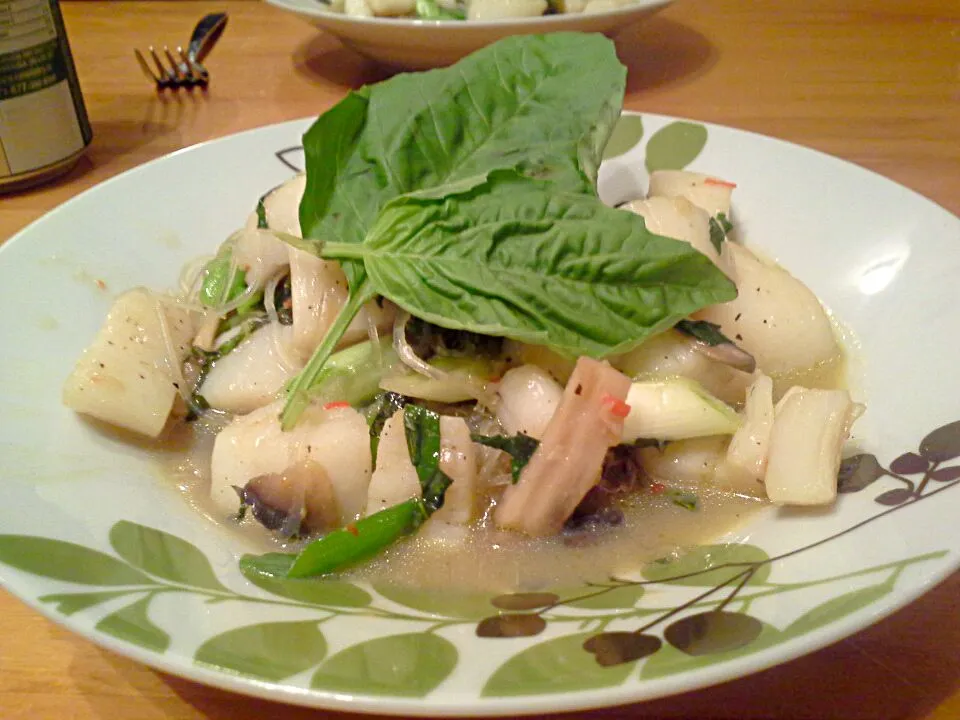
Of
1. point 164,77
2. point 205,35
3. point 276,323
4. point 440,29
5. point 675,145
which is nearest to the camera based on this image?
point 276,323

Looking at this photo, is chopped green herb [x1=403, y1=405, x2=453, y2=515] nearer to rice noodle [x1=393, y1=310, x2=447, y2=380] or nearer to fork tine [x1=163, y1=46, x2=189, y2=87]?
rice noodle [x1=393, y1=310, x2=447, y2=380]

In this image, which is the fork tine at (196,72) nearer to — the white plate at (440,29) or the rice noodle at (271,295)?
the white plate at (440,29)

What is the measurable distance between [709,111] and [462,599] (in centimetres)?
195

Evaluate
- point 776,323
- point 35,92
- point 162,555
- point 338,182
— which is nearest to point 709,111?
point 776,323

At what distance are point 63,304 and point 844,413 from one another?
126 cm

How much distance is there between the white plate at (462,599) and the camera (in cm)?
75

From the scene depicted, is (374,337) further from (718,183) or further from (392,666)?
(718,183)

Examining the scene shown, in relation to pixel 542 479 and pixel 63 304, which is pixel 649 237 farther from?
pixel 63 304

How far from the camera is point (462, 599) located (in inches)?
38.8

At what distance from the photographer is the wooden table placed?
89 cm

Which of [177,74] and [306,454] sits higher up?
[177,74]

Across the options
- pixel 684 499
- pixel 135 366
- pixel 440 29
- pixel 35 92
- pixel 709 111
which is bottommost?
pixel 684 499

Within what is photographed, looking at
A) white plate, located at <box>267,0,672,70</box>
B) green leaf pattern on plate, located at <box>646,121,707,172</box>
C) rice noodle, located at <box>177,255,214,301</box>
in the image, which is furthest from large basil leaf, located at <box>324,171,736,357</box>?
white plate, located at <box>267,0,672,70</box>

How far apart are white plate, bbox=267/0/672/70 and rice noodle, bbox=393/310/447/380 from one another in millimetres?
1231
